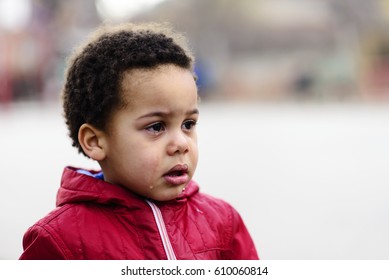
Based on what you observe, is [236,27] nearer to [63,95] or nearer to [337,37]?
[337,37]

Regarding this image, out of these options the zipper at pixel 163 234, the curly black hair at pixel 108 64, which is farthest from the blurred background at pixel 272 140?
the zipper at pixel 163 234

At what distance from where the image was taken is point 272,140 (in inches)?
354

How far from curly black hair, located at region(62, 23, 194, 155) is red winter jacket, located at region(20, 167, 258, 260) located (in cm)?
16

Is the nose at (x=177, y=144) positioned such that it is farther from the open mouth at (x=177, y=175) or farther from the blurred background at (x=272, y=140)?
the blurred background at (x=272, y=140)

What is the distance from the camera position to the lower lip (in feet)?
5.87

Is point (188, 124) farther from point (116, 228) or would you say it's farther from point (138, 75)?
point (116, 228)

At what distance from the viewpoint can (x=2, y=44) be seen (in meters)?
17.0

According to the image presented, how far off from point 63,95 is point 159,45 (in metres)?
0.33

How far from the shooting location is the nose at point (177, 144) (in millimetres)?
1772

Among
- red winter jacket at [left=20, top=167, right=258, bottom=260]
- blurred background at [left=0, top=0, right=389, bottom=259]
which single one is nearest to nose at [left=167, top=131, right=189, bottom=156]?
red winter jacket at [left=20, top=167, right=258, bottom=260]

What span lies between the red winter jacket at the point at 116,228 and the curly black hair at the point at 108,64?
0.53ft

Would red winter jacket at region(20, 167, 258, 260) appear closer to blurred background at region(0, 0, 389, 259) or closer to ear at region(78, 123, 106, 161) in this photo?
ear at region(78, 123, 106, 161)
